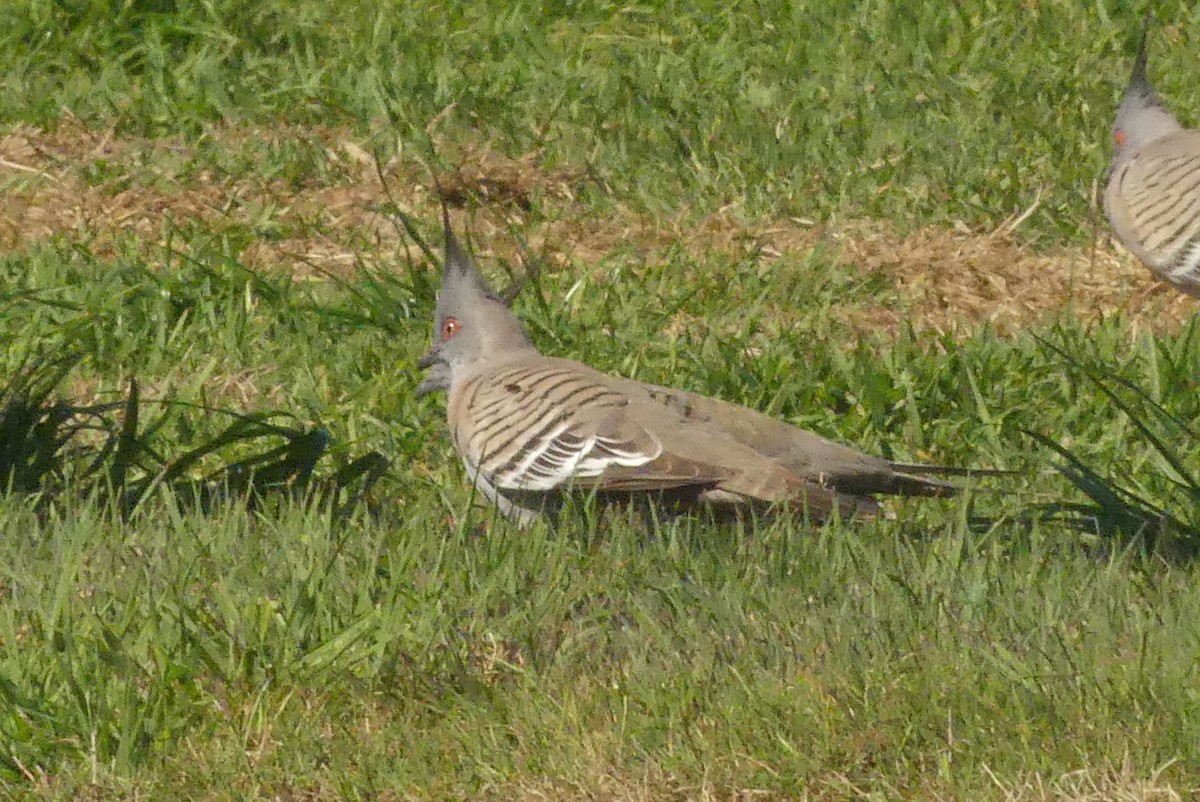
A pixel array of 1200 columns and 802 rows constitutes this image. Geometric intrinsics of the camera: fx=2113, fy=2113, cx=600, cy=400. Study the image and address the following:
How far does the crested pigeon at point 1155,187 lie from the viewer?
24.8ft

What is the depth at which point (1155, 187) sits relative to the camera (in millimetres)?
7762

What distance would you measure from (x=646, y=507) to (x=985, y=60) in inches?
175

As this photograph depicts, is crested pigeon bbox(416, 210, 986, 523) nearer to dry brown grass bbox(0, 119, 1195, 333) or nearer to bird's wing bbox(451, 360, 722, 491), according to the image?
bird's wing bbox(451, 360, 722, 491)

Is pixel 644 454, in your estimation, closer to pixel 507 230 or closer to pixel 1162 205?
pixel 507 230

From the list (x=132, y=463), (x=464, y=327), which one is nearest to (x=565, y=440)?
(x=464, y=327)

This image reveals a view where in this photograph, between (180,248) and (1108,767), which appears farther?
(180,248)

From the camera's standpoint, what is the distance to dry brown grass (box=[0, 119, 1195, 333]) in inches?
299

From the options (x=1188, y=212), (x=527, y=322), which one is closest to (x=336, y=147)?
(x=527, y=322)

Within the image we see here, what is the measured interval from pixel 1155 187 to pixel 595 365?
92.7 inches

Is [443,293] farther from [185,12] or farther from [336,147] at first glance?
[185,12]

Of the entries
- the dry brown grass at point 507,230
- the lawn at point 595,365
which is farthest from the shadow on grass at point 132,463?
the dry brown grass at point 507,230

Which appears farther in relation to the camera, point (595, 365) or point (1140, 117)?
point (1140, 117)

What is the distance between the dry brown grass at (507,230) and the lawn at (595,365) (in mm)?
22

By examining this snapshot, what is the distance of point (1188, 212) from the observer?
25.1ft
